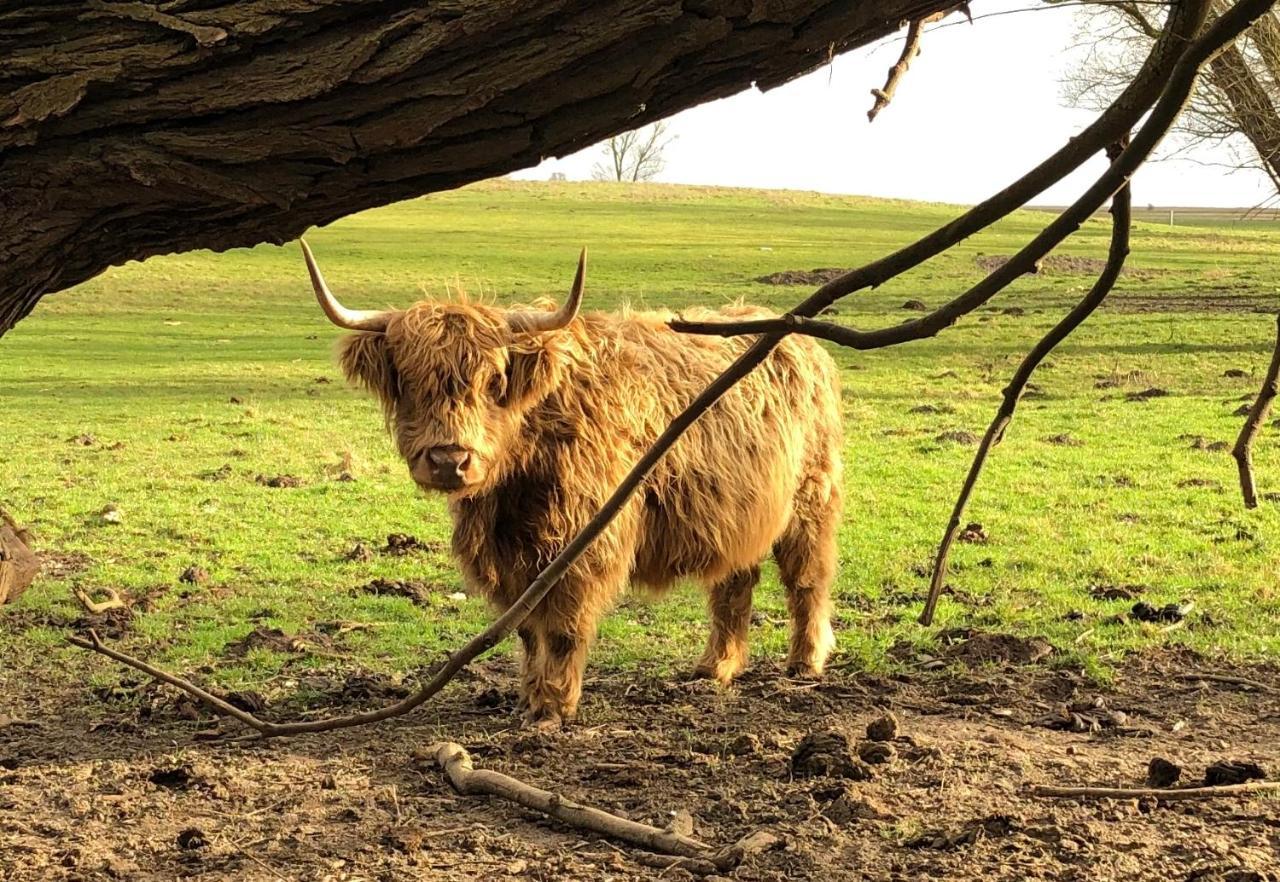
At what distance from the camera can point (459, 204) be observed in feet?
198

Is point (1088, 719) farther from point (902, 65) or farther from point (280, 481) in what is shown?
point (280, 481)

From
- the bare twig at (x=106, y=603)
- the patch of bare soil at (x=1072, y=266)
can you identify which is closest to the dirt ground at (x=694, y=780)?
the bare twig at (x=106, y=603)

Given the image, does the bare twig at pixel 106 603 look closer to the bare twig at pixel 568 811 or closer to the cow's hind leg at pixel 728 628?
the bare twig at pixel 568 811

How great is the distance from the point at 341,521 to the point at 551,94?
870 cm

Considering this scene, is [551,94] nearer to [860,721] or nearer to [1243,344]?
[860,721]

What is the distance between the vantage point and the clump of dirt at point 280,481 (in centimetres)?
1206

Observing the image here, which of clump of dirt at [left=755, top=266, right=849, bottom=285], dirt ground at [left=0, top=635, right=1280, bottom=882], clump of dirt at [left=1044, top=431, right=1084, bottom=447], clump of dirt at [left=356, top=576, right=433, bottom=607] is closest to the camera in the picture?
dirt ground at [left=0, top=635, right=1280, bottom=882]

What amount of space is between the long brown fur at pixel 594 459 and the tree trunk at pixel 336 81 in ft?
10.2

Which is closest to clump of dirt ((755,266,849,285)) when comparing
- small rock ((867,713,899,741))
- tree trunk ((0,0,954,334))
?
small rock ((867,713,899,741))

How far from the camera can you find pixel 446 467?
17.4ft

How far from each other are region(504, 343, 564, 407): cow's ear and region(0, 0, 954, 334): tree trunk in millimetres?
A: 3304

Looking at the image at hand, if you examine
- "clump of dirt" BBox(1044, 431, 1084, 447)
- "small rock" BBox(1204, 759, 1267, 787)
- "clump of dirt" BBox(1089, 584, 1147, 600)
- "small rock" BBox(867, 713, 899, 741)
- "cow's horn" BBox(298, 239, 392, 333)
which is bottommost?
"clump of dirt" BBox(1089, 584, 1147, 600)

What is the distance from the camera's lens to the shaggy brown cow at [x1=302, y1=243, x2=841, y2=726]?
5.54 m

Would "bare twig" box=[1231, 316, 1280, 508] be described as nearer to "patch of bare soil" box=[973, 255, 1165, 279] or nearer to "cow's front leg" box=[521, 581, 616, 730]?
"cow's front leg" box=[521, 581, 616, 730]
